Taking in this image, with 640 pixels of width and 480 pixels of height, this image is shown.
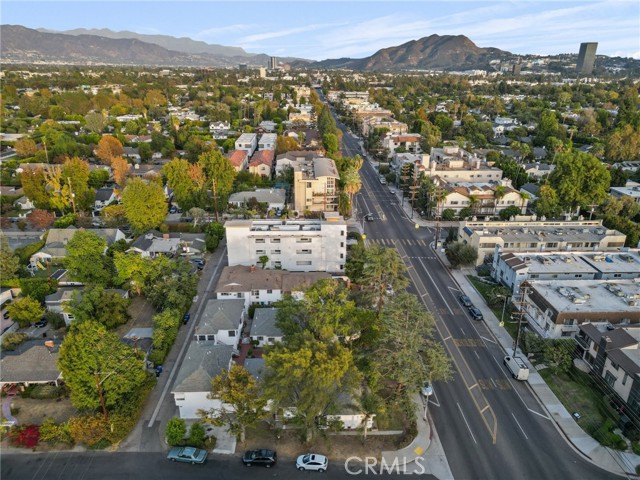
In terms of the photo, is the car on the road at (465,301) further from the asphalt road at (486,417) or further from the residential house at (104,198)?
the residential house at (104,198)

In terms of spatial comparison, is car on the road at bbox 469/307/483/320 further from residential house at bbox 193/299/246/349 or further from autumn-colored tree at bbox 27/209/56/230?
autumn-colored tree at bbox 27/209/56/230

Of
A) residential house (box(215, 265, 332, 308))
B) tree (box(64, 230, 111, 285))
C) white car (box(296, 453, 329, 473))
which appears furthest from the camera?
tree (box(64, 230, 111, 285))

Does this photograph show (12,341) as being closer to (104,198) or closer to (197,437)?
(197,437)

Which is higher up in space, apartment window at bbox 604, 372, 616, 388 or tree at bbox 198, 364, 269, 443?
tree at bbox 198, 364, 269, 443

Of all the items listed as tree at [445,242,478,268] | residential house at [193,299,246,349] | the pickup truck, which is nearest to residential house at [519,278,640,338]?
the pickup truck

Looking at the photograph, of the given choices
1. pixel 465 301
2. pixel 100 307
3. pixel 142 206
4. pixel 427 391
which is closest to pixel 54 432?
pixel 100 307

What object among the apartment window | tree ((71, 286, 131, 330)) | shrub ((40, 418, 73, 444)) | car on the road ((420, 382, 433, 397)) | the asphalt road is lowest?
the asphalt road

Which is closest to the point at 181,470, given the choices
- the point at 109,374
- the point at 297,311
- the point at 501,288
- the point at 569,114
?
the point at 109,374
